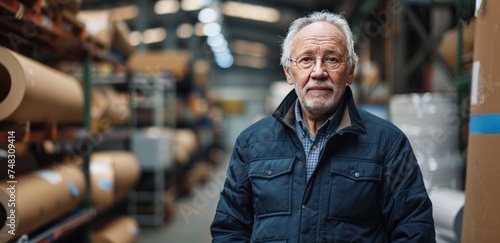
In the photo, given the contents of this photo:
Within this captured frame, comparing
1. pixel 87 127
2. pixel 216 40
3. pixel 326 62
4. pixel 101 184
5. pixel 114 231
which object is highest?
pixel 216 40

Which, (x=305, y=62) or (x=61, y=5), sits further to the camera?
(x=61, y=5)

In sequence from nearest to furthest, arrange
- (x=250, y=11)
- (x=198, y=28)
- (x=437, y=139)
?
(x=437, y=139)
(x=250, y=11)
(x=198, y=28)

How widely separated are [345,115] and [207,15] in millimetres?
9884

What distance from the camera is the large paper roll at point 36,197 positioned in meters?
2.41

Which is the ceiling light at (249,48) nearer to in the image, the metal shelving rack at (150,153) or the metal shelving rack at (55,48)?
the metal shelving rack at (150,153)

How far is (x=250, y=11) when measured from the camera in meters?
11.6

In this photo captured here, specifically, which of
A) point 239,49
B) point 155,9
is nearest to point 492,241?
point 155,9

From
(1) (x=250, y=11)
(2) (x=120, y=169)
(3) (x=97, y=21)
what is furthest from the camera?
(1) (x=250, y=11)

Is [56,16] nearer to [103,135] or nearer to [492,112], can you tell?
[103,135]

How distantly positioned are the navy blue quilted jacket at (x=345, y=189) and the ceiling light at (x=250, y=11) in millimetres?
8967

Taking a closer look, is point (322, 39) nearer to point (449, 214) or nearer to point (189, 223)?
point (449, 214)

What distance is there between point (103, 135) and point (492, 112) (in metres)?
3.73

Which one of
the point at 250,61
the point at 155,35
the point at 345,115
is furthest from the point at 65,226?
the point at 250,61

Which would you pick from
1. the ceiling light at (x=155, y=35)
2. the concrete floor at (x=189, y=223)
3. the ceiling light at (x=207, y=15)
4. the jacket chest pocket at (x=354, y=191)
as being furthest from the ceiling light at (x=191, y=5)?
the jacket chest pocket at (x=354, y=191)
